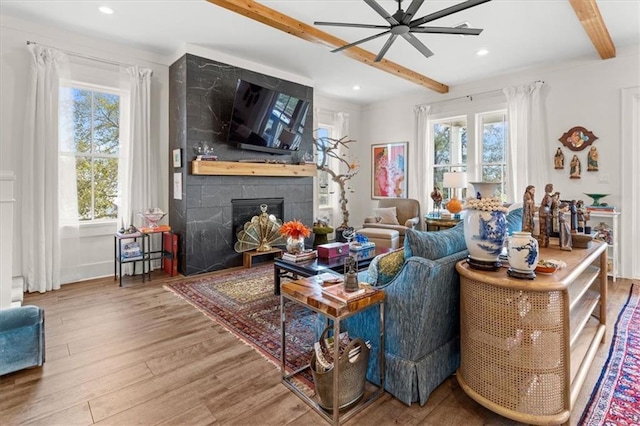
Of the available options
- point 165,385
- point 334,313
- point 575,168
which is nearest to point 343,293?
point 334,313

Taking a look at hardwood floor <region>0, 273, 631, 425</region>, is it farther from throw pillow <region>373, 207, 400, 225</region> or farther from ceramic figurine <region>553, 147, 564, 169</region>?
throw pillow <region>373, 207, 400, 225</region>

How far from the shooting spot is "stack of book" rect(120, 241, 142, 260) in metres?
4.08

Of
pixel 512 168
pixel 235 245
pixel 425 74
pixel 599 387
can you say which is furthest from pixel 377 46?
pixel 599 387

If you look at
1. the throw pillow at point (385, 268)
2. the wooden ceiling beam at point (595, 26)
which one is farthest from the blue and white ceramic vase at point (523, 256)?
the wooden ceiling beam at point (595, 26)

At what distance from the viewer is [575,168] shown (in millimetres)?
4648

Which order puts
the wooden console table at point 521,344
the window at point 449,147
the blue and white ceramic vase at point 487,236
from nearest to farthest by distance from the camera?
1. the wooden console table at point 521,344
2. the blue and white ceramic vase at point 487,236
3. the window at point 449,147

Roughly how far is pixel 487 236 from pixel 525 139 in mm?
4193

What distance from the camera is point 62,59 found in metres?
3.83

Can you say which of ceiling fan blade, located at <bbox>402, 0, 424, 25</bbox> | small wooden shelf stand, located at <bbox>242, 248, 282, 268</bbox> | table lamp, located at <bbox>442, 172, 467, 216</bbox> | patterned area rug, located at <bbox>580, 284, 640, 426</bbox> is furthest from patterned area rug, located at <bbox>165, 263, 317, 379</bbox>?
table lamp, located at <bbox>442, 172, 467, 216</bbox>

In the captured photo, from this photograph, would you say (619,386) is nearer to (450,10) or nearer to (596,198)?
(450,10)

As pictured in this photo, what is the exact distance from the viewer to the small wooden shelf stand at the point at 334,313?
1.63 metres

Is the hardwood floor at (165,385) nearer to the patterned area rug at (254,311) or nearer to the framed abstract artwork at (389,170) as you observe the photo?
the patterned area rug at (254,311)

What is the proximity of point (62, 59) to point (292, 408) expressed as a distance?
14.7 feet

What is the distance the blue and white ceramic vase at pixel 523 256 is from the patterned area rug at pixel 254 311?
145cm
